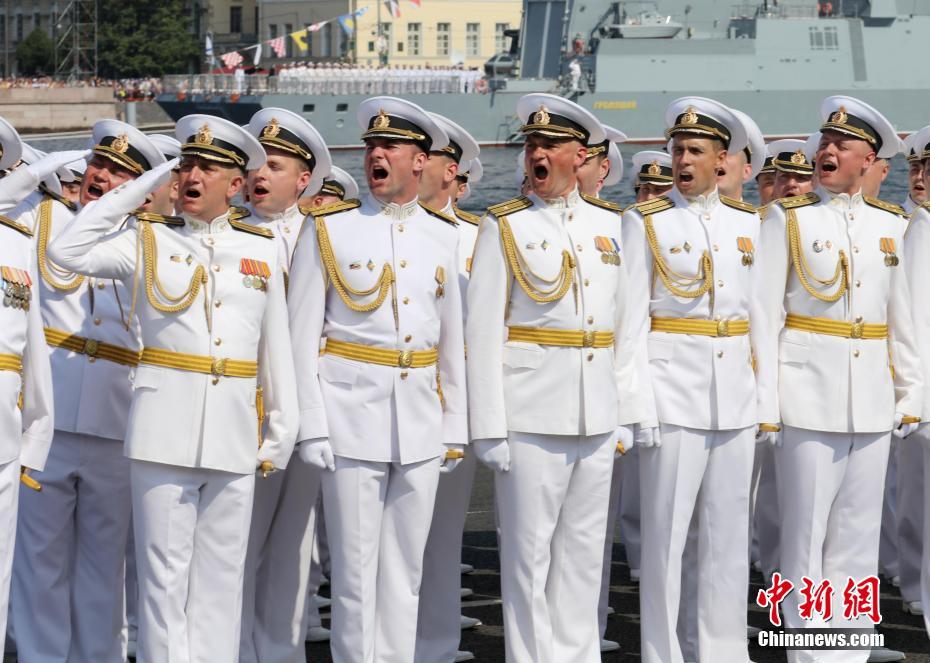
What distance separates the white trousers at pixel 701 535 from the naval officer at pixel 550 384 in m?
0.21

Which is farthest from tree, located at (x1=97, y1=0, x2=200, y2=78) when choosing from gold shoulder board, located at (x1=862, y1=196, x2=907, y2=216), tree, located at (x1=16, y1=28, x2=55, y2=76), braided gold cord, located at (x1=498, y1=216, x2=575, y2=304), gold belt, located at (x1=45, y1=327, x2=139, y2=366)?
braided gold cord, located at (x1=498, y1=216, x2=575, y2=304)

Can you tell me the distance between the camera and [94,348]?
6129 millimetres

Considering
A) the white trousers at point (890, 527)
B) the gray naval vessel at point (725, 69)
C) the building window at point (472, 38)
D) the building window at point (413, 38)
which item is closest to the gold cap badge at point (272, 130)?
the white trousers at point (890, 527)

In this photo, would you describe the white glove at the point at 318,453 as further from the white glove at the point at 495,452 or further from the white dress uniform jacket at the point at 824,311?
the white dress uniform jacket at the point at 824,311

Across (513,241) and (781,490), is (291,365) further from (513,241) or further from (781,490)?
(781,490)

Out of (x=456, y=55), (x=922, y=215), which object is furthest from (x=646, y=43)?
(x=922, y=215)

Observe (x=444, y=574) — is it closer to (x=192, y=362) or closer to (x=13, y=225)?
(x=192, y=362)

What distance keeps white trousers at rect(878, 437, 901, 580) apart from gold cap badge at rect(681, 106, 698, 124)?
241 cm

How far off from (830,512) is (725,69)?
51836 mm

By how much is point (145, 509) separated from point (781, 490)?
2.53 metres

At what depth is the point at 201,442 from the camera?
5336mm

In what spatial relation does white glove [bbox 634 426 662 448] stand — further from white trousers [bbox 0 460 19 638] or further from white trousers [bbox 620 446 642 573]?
white trousers [bbox 0 460 19 638]

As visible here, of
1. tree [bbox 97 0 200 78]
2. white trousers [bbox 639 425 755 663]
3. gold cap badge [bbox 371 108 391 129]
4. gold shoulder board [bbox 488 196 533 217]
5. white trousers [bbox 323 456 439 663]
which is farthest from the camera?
tree [bbox 97 0 200 78]

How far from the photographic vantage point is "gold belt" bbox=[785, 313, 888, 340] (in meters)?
6.43
